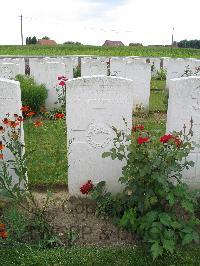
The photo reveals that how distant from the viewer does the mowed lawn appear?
538 centimetres

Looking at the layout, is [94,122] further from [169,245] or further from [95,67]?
[95,67]

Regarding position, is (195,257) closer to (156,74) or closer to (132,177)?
(132,177)

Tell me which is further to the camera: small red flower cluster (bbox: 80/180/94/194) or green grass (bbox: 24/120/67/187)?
Result: green grass (bbox: 24/120/67/187)

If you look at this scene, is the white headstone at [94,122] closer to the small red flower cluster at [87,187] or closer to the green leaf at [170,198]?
the small red flower cluster at [87,187]

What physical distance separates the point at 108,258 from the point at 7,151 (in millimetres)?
1783

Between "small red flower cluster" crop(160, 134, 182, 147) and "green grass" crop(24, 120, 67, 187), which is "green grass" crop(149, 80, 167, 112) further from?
"small red flower cluster" crop(160, 134, 182, 147)

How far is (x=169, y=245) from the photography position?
3518 mm

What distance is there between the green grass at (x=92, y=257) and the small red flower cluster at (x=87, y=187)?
73 cm

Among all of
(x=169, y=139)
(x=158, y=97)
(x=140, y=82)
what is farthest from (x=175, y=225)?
(x=158, y=97)

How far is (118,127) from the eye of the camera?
15.0ft

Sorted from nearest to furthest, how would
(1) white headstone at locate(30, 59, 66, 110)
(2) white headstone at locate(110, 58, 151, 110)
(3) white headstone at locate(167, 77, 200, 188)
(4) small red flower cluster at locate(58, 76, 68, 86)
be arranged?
1. (3) white headstone at locate(167, 77, 200, 188)
2. (4) small red flower cluster at locate(58, 76, 68, 86)
3. (1) white headstone at locate(30, 59, 66, 110)
4. (2) white headstone at locate(110, 58, 151, 110)

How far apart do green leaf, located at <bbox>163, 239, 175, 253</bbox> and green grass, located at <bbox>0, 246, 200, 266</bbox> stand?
163mm

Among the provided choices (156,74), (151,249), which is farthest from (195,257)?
(156,74)

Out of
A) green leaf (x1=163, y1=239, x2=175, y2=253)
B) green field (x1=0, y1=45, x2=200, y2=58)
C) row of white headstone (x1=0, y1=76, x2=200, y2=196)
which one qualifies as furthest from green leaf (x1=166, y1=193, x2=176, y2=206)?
green field (x1=0, y1=45, x2=200, y2=58)
